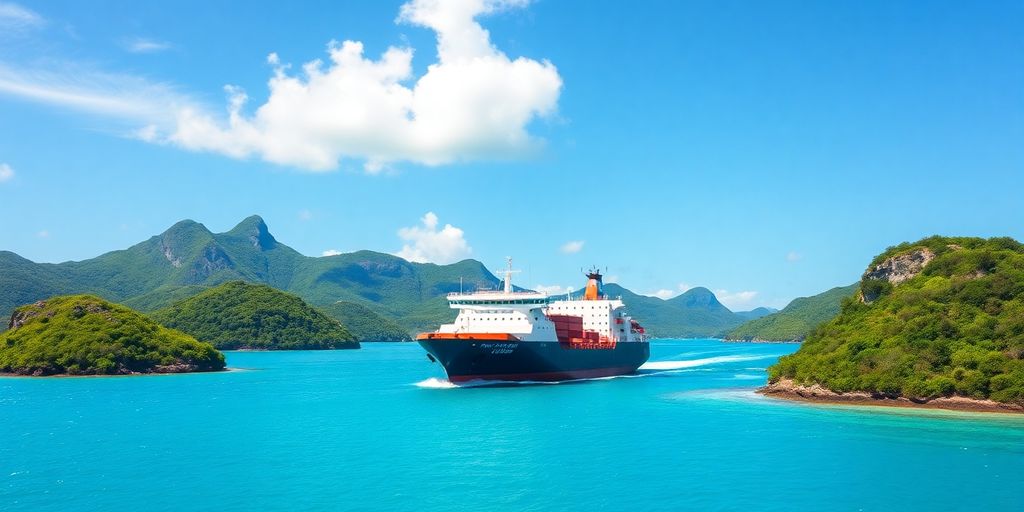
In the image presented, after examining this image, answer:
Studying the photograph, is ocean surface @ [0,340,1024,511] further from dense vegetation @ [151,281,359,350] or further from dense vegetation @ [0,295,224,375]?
dense vegetation @ [151,281,359,350]

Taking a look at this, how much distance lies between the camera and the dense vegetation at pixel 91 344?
7431 centimetres

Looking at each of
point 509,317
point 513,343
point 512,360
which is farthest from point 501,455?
point 509,317

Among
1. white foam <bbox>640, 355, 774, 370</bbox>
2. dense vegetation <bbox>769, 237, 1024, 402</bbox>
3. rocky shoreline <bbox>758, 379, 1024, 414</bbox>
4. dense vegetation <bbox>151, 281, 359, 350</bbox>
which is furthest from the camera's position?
Answer: dense vegetation <bbox>151, 281, 359, 350</bbox>

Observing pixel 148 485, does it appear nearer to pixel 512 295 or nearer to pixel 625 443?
pixel 625 443

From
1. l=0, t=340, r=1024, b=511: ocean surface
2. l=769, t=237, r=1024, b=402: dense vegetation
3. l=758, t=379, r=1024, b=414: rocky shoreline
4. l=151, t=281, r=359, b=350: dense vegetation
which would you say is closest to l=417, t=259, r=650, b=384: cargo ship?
l=0, t=340, r=1024, b=511: ocean surface

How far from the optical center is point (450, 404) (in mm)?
45344

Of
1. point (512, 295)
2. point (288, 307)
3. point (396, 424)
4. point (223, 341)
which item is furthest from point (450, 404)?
point (288, 307)

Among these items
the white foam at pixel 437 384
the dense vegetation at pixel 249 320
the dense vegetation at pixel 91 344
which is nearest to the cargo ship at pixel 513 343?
the white foam at pixel 437 384

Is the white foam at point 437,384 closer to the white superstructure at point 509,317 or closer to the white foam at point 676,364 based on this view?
the white superstructure at point 509,317

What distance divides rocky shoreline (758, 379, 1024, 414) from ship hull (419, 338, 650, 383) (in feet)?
55.7

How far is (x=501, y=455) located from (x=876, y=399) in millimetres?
28622

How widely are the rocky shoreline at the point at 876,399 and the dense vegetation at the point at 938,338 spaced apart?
38cm

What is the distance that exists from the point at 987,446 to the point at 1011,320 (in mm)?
16081

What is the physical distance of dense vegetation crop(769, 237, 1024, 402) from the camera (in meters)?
40.8
